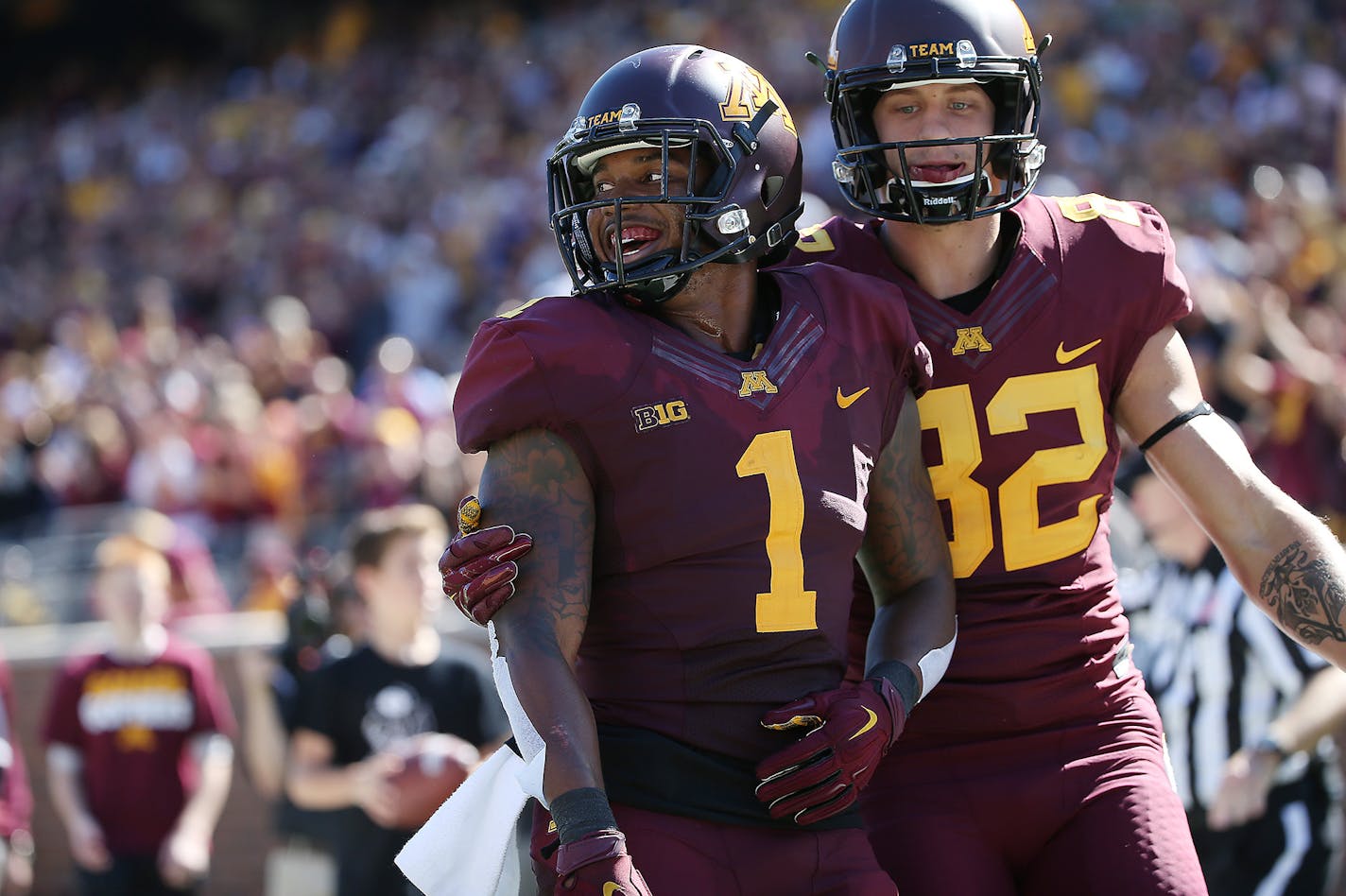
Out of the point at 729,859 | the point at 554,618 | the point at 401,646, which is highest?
the point at 554,618

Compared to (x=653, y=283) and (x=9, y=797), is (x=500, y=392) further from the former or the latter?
(x=9, y=797)

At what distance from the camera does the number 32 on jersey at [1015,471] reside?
3045mm

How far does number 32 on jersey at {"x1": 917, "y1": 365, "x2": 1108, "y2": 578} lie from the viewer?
3.04 m

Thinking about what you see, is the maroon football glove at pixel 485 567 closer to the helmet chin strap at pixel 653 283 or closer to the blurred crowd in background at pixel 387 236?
the helmet chin strap at pixel 653 283

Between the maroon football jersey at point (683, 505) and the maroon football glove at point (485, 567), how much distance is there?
154 mm

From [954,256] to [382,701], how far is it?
9.30 feet

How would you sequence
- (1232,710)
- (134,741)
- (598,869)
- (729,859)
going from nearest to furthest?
(598,869) → (729,859) → (1232,710) → (134,741)

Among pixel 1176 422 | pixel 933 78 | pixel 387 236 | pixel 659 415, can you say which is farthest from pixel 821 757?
pixel 387 236

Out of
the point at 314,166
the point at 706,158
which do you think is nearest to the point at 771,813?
the point at 706,158

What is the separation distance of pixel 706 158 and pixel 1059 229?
2.36ft

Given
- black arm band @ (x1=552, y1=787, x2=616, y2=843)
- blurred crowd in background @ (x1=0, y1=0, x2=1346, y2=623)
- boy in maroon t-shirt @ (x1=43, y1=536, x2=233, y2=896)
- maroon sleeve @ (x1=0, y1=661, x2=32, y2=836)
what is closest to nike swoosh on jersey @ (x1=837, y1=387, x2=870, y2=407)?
black arm band @ (x1=552, y1=787, x2=616, y2=843)

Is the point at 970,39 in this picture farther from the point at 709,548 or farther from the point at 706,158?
the point at 709,548

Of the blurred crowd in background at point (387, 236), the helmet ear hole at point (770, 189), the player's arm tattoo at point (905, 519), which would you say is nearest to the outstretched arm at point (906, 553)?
the player's arm tattoo at point (905, 519)

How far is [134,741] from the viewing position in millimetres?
6531
